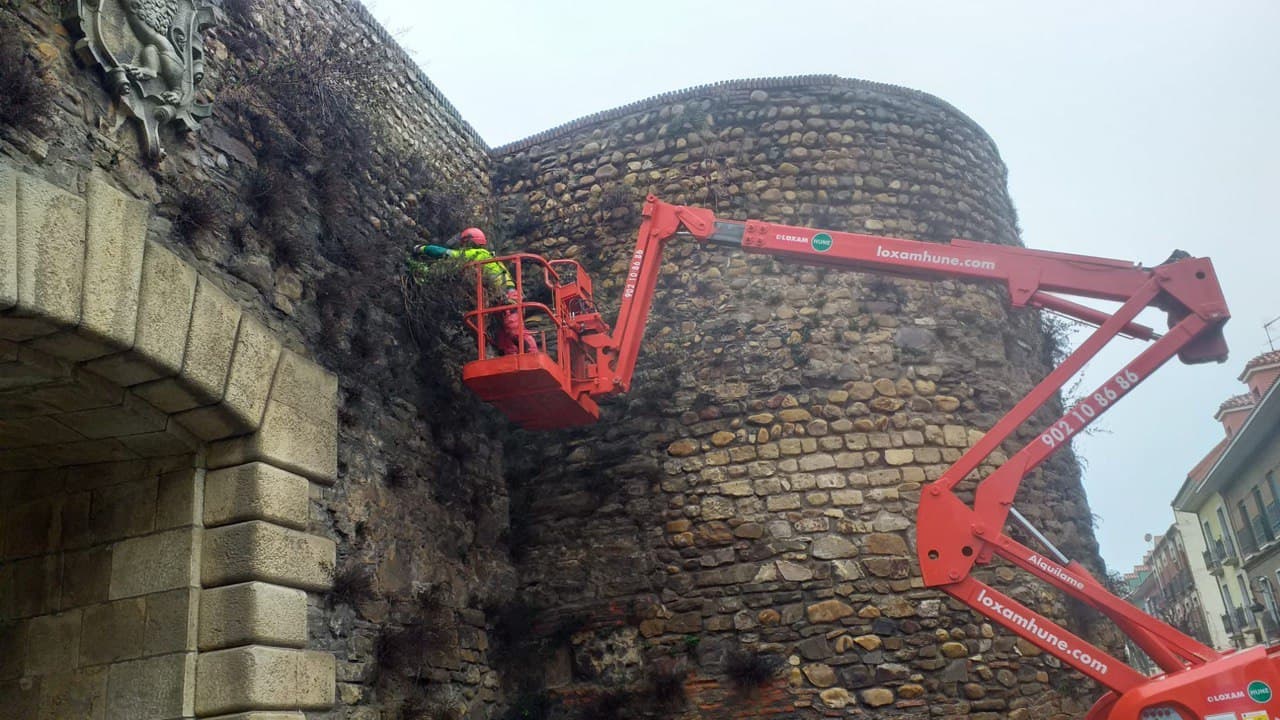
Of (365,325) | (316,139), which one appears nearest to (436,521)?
(365,325)

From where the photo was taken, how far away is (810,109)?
26.9 feet

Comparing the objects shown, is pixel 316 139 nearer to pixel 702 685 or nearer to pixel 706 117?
pixel 706 117

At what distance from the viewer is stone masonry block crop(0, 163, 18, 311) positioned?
388cm

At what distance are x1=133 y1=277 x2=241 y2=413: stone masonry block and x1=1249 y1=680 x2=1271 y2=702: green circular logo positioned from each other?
4.86 meters

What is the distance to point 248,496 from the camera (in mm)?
4996

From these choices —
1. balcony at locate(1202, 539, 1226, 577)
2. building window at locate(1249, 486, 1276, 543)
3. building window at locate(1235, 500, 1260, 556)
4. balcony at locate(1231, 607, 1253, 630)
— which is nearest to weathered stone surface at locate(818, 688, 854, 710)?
building window at locate(1249, 486, 1276, 543)

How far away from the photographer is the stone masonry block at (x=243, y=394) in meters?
4.98

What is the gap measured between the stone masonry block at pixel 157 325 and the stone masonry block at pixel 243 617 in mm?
1064

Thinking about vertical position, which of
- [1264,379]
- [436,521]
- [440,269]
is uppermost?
[1264,379]

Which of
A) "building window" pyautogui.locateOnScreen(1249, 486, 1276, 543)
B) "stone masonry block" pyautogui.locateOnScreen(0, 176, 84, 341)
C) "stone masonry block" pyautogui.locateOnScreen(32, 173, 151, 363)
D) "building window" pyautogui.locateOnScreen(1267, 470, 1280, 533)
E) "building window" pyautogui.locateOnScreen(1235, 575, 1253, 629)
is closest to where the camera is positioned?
"stone masonry block" pyautogui.locateOnScreen(0, 176, 84, 341)

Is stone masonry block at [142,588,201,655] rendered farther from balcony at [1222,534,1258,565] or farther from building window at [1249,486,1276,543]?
balcony at [1222,534,1258,565]

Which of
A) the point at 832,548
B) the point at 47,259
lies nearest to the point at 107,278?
the point at 47,259

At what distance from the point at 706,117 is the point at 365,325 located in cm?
346

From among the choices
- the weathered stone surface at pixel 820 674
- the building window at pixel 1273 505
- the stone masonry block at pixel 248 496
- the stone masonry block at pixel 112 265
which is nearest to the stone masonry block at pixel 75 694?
the stone masonry block at pixel 248 496
